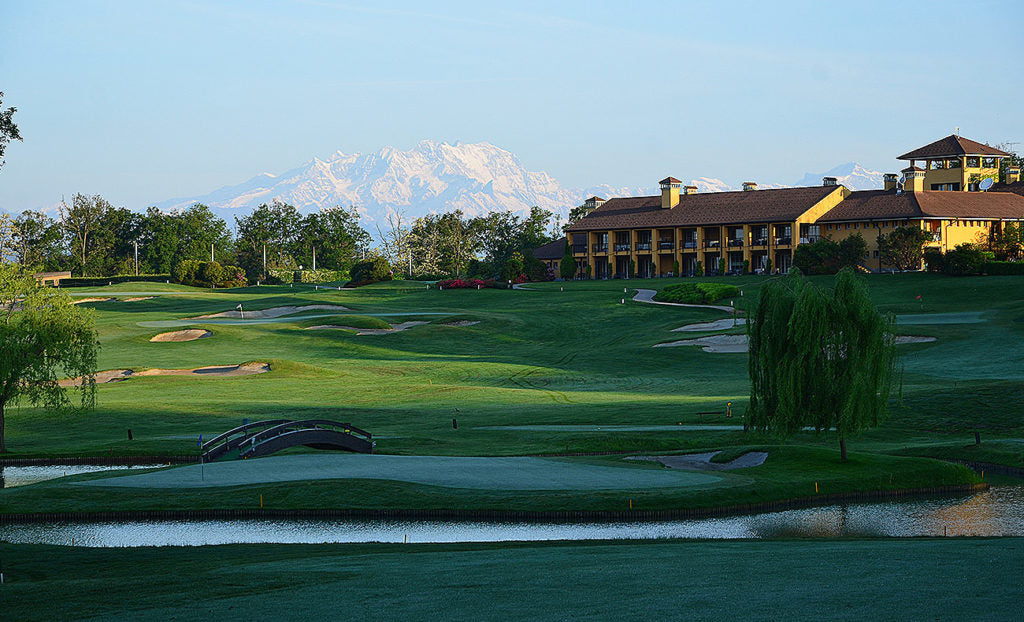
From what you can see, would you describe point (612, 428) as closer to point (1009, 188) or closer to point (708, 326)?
point (708, 326)

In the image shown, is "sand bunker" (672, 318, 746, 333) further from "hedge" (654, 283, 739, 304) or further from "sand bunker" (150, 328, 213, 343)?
"sand bunker" (150, 328, 213, 343)

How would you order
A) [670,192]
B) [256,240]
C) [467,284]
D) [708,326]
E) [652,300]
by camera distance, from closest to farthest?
[708,326], [652,300], [467,284], [670,192], [256,240]

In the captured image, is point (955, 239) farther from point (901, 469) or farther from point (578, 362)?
point (901, 469)

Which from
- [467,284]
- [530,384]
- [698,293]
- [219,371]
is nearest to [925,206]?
[698,293]

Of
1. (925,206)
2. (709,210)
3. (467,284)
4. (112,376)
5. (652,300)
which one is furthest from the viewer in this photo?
(709,210)

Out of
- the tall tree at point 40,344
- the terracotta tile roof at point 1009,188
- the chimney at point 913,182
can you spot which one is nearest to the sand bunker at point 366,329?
the tall tree at point 40,344

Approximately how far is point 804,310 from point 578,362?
3561 centimetres

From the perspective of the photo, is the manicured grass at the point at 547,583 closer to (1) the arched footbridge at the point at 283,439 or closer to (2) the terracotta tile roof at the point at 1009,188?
(1) the arched footbridge at the point at 283,439

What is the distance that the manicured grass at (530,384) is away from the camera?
38.5 meters

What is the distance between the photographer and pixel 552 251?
455 ft

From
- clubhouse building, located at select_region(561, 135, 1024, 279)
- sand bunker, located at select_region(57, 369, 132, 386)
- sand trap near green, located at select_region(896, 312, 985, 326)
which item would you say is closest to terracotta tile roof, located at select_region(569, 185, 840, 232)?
clubhouse building, located at select_region(561, 135, 1024, 279)

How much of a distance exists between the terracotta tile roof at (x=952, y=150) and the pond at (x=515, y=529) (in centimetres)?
10951

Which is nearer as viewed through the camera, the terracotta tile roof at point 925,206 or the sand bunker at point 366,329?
the sand bunker at point 366,329

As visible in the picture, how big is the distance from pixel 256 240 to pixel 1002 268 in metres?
114
